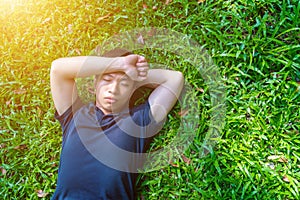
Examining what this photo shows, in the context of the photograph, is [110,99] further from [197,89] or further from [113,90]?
[197,89]

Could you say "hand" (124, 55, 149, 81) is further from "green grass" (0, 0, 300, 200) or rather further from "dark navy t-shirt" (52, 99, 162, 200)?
"green grass" (0, 0, 300, 200)

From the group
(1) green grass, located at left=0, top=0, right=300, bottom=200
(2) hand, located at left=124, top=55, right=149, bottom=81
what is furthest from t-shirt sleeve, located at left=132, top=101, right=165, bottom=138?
(2) hand, located at left=124, top=55, right=149, bottom=81

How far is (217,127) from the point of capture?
11.6 feet

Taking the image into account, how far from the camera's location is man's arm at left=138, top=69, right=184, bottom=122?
349cm

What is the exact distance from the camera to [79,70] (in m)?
3.54

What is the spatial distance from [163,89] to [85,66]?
730mm

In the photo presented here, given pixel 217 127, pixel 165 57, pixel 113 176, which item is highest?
pixel 165 57

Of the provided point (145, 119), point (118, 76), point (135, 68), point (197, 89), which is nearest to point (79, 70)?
point (118, 76)

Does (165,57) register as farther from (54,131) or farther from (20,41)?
(20,41)

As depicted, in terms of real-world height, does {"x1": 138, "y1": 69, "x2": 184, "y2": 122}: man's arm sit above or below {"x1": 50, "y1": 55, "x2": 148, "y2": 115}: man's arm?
below

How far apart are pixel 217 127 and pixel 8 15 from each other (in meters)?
2.78

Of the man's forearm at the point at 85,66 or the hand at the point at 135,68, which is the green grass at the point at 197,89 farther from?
the man's forearm at the point at 85,66

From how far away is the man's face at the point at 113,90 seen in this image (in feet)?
11.1

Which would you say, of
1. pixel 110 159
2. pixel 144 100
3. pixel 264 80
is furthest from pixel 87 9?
pixel 264 80
